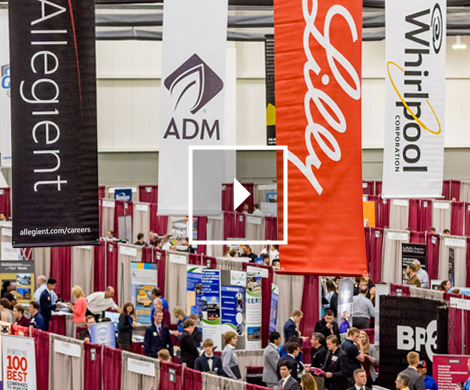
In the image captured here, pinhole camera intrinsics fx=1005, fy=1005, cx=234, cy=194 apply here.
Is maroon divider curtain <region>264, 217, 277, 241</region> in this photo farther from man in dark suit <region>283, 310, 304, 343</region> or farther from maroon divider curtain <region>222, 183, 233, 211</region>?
man in dark suit <region>283, 310, 304, 343</region>

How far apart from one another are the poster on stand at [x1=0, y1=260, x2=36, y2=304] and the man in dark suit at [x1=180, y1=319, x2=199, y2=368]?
15.4 feet

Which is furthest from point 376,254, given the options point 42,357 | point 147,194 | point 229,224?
point 147,194

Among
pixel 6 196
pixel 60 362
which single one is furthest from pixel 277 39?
pixel 6 196

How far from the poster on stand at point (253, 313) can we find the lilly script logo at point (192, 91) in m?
5.18

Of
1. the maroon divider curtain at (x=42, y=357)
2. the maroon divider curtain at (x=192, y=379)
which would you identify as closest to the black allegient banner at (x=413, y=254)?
the maroon divider curtain at (x=42, y=357)

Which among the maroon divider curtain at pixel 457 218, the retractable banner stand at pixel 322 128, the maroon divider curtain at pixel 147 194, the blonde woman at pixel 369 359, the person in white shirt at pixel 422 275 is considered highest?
the retractable banner stand at pixel 322 128

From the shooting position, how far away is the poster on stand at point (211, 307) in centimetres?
1396

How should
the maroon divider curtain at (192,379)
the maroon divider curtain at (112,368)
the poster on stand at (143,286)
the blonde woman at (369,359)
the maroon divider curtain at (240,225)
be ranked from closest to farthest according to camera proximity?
the maroon divider curtain at (192,379)
the maroon divider curtain at (112,368)
the blonde woman at (369,359)
the poster on stand at (143,286)
the maroon divider curtain at (240,225)

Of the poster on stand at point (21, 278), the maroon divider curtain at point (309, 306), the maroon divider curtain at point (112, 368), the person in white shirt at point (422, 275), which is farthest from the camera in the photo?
the poster on stand at point (21, 278)

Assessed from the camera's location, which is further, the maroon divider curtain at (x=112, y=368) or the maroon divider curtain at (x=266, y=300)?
the maroon divider curtain at (x=266, y=300)

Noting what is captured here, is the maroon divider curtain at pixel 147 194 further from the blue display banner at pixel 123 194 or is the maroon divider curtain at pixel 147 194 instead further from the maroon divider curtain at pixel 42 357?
the maroon divider curtain at pixel 42 357

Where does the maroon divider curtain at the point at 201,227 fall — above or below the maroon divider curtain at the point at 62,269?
above

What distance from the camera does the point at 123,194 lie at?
25.6 metres

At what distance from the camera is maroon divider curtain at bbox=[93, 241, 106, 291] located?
17672 millimetres
